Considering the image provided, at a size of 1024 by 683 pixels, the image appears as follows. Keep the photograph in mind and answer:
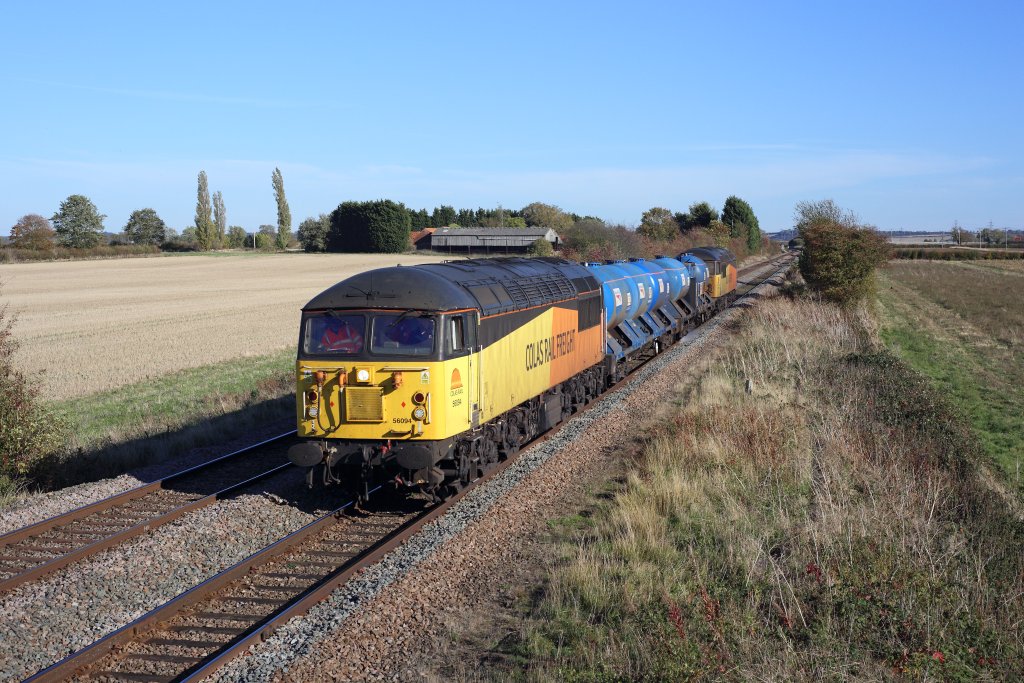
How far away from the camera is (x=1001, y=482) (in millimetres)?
12469

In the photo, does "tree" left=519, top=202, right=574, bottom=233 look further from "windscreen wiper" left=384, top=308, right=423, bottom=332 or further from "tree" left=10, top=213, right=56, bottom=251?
"windscreen wiper" left=384, top=308, right=423, bottom=332

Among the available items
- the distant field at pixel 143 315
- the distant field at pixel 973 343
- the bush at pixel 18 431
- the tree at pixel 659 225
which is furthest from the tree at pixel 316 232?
the bush at pixel 18 431

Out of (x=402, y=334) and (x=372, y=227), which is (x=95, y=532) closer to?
(x=402, y=334)

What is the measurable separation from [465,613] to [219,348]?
981 inches

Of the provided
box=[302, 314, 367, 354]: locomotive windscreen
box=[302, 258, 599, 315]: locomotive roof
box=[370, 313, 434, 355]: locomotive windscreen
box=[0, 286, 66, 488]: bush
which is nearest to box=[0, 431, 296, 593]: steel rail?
box=[0, 286, 66, 488]: bush

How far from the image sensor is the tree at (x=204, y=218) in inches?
4712

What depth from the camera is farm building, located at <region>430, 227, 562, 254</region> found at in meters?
96.8

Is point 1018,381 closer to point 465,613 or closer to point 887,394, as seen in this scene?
point 887,394

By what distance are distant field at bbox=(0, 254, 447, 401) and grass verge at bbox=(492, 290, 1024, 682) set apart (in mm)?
14805

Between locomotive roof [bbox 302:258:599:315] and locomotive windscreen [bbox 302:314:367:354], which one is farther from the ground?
locomotive roof [bbox 302:258:599:315]

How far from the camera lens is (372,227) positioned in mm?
102312

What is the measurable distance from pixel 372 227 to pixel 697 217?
143 ft

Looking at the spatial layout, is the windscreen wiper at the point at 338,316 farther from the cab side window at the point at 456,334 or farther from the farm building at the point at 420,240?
the farm building at the point at 420,240

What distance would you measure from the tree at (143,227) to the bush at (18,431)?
11942cm
